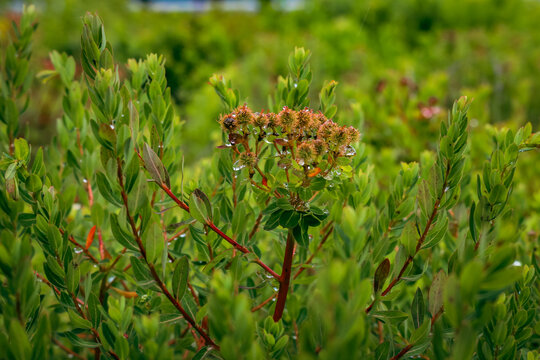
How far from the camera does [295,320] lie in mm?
861

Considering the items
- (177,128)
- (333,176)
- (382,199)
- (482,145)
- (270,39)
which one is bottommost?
(270,39)

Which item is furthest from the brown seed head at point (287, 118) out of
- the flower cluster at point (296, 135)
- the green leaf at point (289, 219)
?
the green leaf at point (289, 219)

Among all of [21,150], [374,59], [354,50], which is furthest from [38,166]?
[354,50]

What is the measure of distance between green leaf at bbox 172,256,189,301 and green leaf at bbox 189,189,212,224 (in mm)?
63

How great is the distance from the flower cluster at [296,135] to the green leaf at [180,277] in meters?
0.16

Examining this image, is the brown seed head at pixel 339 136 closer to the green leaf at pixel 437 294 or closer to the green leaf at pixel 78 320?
the green leaf at pixel 437 294

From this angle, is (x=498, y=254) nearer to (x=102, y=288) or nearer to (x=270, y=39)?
(x=102, y=288)

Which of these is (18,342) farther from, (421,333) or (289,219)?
(421,333)

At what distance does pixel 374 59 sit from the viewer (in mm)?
5422

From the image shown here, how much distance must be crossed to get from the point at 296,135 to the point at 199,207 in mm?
178

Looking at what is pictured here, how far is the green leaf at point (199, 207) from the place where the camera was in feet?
2.19

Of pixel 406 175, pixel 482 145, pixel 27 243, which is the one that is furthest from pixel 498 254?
pixel 482 145

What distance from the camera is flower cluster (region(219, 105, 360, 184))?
25.2 inches

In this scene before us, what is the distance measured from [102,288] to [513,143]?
78 centimetres
